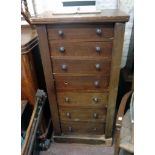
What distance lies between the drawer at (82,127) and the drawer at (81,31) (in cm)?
80

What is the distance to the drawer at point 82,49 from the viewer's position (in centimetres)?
116

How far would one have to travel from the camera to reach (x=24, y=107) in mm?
1360

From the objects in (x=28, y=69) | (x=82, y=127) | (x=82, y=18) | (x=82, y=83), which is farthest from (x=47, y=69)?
(x=82, y=127)


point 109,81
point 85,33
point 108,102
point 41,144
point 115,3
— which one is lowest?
point 41,144

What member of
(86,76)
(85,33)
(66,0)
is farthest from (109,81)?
(66,0)

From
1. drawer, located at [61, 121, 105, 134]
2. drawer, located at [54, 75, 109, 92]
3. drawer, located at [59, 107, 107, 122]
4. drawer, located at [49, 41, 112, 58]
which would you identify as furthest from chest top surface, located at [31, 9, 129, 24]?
drawer, located at [61, 121, 105, 134]

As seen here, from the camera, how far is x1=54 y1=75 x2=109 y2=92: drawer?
4.26 feet

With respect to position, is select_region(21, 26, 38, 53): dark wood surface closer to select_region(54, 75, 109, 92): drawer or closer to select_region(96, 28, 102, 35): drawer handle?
select_region(54, 75, 109, 92): drawer

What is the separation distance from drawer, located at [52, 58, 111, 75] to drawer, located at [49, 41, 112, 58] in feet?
0.15

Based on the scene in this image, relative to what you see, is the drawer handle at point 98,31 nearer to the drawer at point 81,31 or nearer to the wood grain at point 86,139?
the drawer at point 81,31

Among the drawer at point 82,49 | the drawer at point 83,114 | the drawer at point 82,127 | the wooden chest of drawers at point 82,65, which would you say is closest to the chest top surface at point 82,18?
the wooden chest of drawers at point 82,65
